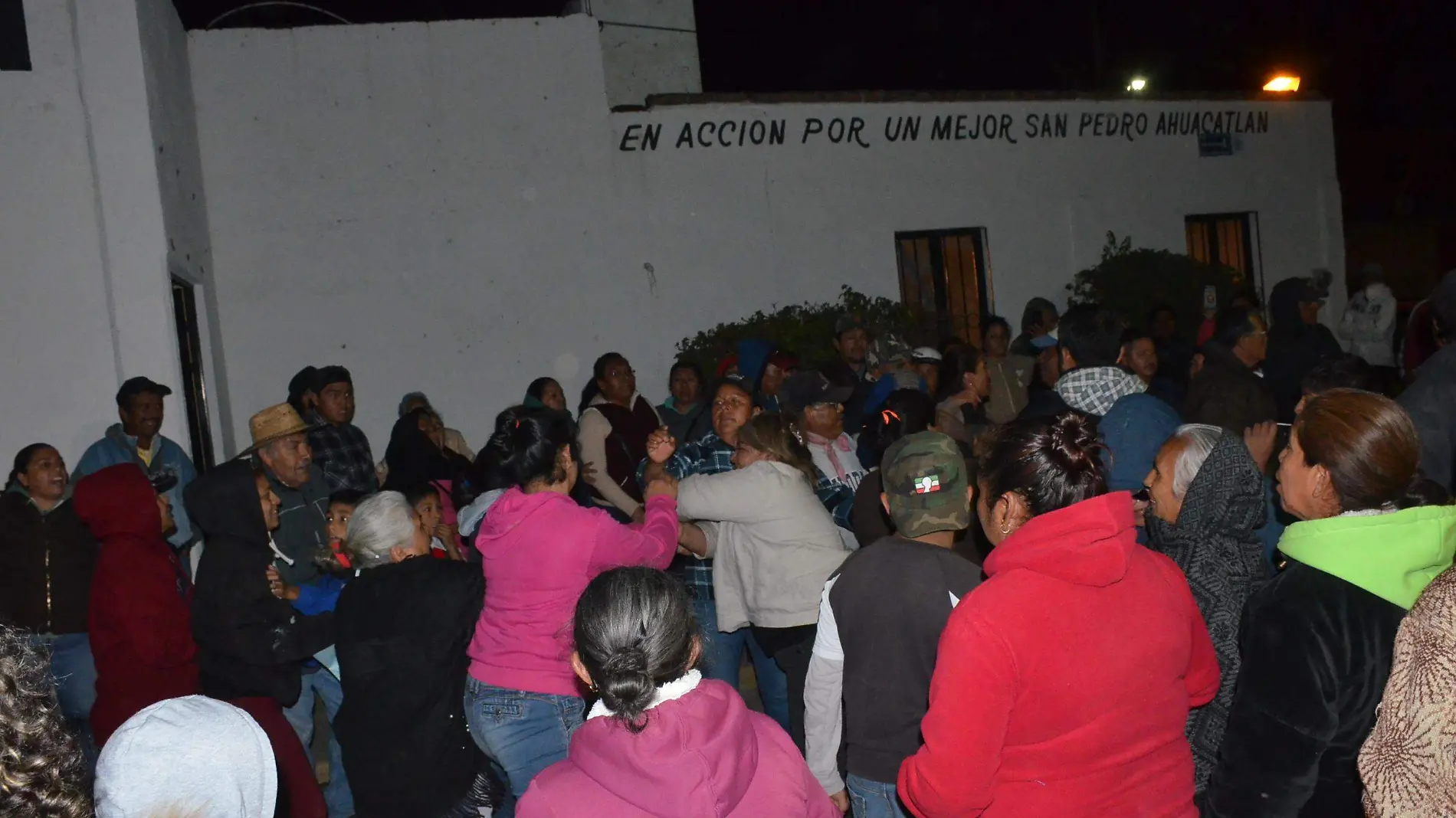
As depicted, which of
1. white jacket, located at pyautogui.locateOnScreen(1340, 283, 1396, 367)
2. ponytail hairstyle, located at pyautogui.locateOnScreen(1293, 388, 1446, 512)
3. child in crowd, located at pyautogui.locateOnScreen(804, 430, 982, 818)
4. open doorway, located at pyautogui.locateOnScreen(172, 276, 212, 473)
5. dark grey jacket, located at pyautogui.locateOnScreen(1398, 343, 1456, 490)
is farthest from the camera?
white jacket, located at pyautogui.locateOnScreen(1340, 283, 1396, 367)

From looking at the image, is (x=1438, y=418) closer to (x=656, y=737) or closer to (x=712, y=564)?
(x=712, y=564)

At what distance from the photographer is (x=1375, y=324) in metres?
11.9

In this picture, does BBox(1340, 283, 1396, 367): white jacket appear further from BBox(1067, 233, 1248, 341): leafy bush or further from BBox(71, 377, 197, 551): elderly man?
BBox(71, 377, 197, 551): elderly man

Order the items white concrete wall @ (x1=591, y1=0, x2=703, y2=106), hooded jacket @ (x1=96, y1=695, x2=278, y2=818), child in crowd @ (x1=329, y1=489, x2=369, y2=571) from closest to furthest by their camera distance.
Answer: hooded jacket @ (x1=96, y1=695, x2=278, y2=818), child in crowd @ (x1=329, y1=489, x2=369, y2=571), white concrete wall @ (x1=591, y1=0, x2=703, y2=106)

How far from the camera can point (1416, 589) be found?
2.68 m

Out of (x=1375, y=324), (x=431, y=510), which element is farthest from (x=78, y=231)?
(x=1375, y=324)

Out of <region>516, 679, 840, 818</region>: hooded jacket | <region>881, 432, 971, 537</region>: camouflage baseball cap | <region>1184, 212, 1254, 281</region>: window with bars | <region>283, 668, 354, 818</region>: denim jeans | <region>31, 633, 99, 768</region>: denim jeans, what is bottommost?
<region>283, 668, 354, 818</region>: denim jeans

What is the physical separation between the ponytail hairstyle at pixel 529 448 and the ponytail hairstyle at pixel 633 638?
1.55m

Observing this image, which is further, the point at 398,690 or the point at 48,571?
the point at 48,571

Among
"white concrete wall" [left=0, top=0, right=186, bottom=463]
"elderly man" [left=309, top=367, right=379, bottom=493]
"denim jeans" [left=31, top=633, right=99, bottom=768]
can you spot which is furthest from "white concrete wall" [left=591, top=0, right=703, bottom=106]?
"denim jeans" [left=31, top=633, right=99, bottom=768]

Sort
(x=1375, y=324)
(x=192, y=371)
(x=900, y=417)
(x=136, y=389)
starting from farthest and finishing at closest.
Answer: (x=1375, y=324), (x=192, y=371), (x=136, y=389), (x=900, y=417)

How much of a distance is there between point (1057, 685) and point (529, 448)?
2162mm

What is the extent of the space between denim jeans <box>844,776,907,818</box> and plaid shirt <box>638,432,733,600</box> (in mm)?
2023

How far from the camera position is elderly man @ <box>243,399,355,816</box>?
5.34m
